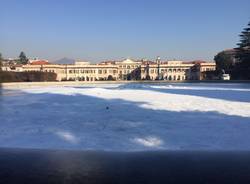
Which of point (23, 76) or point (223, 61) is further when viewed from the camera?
point (223, 61)

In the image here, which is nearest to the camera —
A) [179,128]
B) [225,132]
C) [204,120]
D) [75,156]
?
[75,156]

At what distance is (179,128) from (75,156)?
3.73 meters

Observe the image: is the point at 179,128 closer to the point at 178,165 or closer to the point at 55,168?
the point at 178,165

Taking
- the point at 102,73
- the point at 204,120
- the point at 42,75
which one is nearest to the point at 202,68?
the point at 102,73

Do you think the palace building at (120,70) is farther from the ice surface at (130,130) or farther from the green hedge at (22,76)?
the ice surface at (130,130)

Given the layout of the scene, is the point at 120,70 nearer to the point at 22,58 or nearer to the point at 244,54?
the point at 22,58

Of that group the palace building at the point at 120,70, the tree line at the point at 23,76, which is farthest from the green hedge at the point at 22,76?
the palace building at the point at 120,70

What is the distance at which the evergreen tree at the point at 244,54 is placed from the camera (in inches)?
2547

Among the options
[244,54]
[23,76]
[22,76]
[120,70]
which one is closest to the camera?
[244,54]

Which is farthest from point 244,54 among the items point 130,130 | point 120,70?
point 120,70

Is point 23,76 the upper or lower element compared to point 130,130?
lower

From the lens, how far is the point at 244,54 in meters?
65.2

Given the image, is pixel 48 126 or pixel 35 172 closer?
pixel 35 172

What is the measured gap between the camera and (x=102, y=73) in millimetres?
153000
